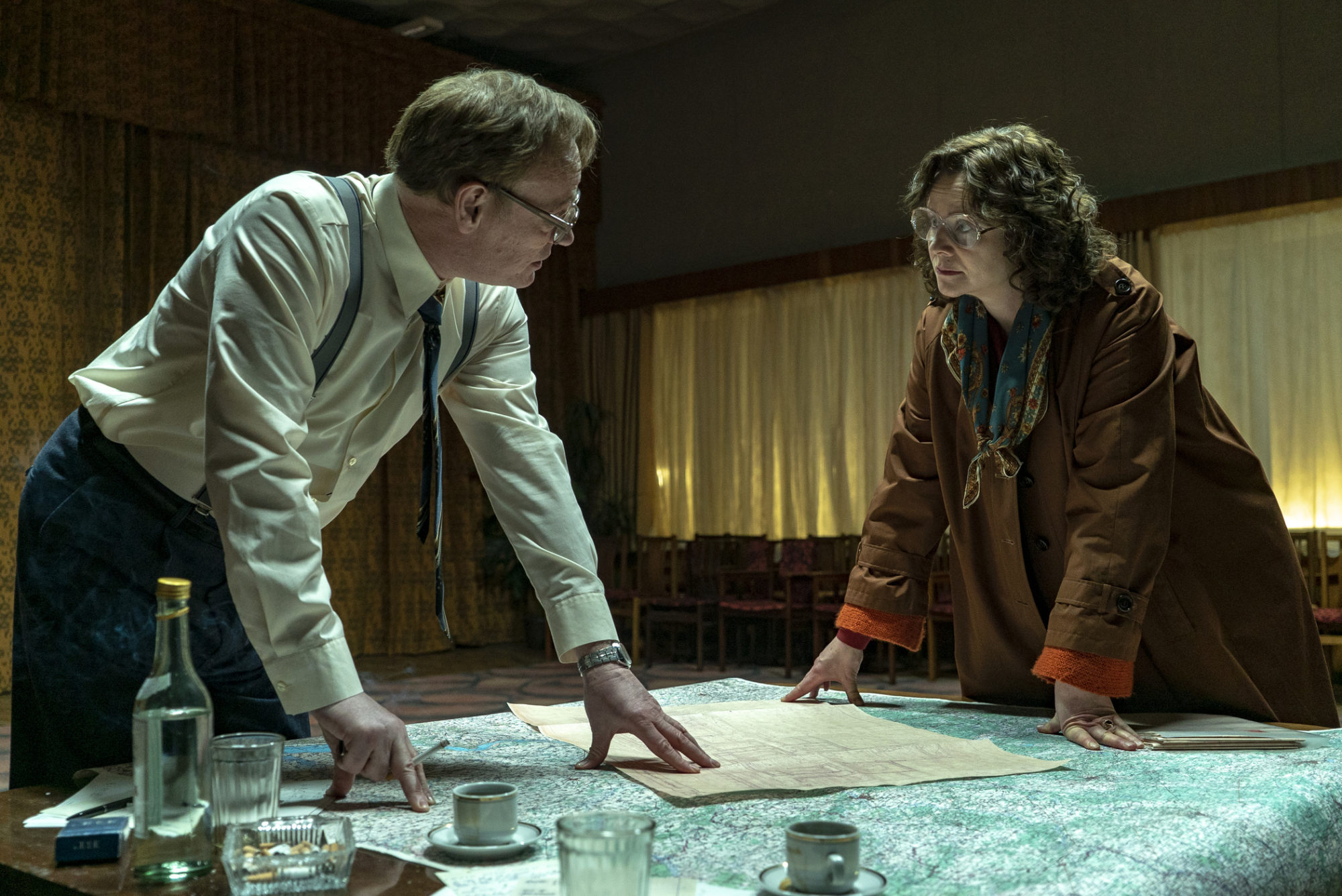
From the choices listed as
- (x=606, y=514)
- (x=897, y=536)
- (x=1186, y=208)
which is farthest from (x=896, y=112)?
(x=897, y=536)

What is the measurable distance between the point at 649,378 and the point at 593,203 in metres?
1.74

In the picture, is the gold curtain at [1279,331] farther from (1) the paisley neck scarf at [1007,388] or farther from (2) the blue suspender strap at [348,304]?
(2) the blue suspender strap at [348,304]

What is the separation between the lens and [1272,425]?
6953mm

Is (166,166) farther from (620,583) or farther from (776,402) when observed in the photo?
(776,402)

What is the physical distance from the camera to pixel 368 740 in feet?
3.76

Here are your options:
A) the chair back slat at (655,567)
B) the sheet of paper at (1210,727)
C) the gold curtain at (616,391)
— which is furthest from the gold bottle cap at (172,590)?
the gold curtain at (616,391)

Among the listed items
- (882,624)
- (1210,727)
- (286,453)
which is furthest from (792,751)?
(286,453)

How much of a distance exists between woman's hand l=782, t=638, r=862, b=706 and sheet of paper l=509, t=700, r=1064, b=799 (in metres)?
0.05

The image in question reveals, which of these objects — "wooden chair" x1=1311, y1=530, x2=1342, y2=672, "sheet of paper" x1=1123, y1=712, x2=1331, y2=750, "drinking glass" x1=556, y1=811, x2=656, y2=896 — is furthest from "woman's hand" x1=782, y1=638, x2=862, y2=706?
Answer: "wooden chair" x1=1311, y1=530, x2=1342, y2=672

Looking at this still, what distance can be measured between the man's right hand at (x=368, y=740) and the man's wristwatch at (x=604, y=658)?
370mm

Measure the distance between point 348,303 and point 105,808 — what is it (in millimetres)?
634

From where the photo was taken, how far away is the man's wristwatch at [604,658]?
1.51m

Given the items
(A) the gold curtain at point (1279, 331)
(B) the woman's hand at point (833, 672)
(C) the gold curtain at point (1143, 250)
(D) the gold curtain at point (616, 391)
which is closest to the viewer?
(B) the woman's hand at point (833, 672)

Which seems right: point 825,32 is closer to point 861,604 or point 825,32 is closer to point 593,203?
point 593,203
